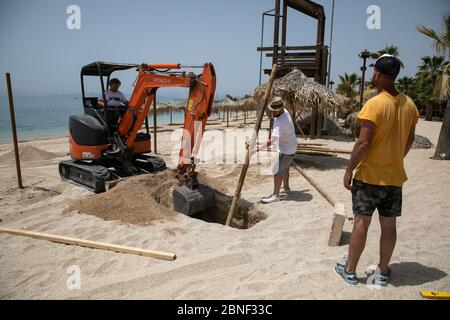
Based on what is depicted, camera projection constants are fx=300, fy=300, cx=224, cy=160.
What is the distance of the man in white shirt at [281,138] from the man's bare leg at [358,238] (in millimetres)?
2630

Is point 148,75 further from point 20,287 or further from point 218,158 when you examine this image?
point 218,158

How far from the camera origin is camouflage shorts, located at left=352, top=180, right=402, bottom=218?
8.36ft

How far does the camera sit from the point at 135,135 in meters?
5.99

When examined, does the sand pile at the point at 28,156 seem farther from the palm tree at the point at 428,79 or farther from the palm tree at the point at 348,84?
the palm tree at the point at 348,84

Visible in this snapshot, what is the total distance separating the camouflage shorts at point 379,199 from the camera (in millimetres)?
2549

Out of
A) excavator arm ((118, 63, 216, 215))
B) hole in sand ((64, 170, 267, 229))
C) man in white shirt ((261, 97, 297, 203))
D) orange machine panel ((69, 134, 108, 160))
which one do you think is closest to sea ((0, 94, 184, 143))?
orange machine panel ((69, 134, 108, 160))

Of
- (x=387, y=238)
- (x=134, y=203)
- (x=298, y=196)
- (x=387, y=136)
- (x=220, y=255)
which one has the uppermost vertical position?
(x=387, y=136)

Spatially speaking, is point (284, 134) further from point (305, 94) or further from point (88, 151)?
point (305, 94)

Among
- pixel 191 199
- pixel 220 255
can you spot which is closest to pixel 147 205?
pixel 191 199

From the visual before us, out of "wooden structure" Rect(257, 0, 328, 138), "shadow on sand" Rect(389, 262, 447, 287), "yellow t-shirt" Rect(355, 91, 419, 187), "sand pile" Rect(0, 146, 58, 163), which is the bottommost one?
"sand pile" Rect(0, 146, 58, 163)

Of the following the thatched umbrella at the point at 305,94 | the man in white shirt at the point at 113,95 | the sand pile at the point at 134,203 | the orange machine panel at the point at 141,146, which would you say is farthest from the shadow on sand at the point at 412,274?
the thatched umbrella at the point at 305,94

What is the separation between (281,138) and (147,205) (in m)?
2.50

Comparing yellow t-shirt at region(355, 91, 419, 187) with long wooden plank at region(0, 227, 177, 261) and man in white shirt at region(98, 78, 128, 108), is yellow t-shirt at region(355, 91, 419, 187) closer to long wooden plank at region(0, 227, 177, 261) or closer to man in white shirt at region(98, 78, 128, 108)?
long wooden plank at region(0, 227, 177, 261)

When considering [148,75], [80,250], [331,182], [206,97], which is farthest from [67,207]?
[331,182]
